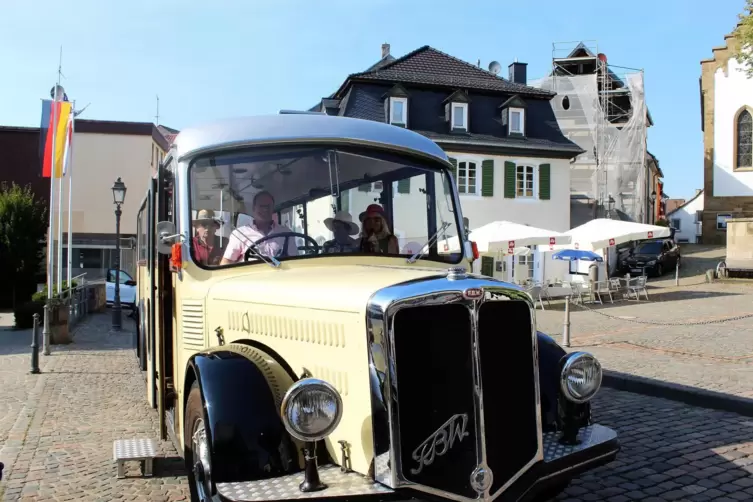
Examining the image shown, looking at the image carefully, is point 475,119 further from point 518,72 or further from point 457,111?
point 518,72

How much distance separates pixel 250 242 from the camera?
14.8 ft

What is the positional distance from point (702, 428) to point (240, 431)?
4794mm

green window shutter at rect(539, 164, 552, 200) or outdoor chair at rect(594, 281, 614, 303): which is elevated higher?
green window shutter at rect(539, 164, 552, 200)

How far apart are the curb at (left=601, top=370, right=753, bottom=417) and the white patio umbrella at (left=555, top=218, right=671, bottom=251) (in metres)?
13.0

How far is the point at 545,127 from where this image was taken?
33156mm

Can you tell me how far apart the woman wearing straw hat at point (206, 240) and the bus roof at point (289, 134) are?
441mm

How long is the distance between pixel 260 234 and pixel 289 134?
72cm

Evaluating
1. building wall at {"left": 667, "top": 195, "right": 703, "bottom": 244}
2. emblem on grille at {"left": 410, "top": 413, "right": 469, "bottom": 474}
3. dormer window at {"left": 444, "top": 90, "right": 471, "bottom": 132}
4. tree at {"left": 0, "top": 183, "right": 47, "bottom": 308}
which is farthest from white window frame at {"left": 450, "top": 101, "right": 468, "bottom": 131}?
building wall at {"left": 667, "top": 195, "right": 703, "bottom": 244}

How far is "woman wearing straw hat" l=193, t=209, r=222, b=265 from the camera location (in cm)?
456

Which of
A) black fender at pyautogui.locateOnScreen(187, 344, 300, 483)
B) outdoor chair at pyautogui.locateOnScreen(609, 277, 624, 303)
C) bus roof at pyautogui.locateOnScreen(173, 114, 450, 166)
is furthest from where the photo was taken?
outdoor chair at pyautogui.locateOnScreen(609, 277, 624, 303)

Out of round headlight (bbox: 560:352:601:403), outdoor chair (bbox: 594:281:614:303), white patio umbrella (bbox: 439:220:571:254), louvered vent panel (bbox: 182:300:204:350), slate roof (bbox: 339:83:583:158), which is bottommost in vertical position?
outdoor chair (bbox: 594:281:614:303)

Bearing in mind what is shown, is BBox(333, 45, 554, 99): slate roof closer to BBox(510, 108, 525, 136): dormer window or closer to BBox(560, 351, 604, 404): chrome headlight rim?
BBox(510, 108, 525, 136): dormer window

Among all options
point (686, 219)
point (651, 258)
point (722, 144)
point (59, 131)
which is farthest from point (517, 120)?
point (686, 219)

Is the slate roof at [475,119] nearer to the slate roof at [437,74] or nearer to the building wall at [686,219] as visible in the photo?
the slate roof at [437,74]
